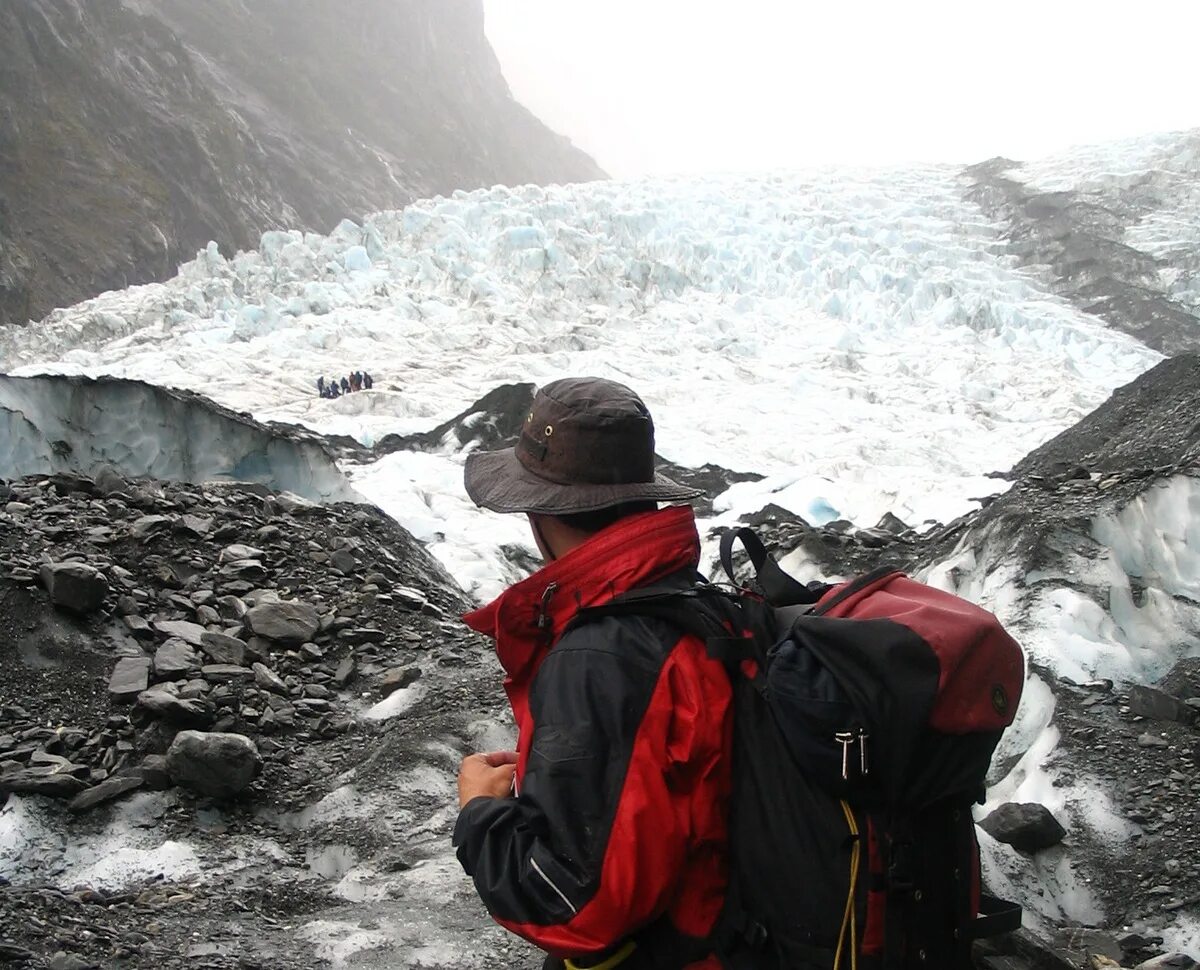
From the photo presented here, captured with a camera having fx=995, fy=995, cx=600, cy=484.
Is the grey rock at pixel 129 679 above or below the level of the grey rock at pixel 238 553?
below

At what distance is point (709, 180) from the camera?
101 ft

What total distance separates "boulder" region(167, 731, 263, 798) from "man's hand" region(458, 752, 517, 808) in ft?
7.50

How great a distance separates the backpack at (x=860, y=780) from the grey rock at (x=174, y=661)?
3199 mm

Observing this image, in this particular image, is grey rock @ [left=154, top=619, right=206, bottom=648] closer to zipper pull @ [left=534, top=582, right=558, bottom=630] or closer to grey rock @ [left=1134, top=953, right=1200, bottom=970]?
zipper pull @ [left=534, top=582, right=558, bottom=630]

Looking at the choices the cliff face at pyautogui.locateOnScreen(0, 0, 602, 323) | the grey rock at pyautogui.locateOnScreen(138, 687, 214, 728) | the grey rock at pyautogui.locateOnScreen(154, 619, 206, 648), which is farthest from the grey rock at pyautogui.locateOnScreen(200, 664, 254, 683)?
the cliff face at pyautogui.locateOnScreen(0, 0, 602, 323)

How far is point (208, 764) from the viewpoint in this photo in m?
3.42

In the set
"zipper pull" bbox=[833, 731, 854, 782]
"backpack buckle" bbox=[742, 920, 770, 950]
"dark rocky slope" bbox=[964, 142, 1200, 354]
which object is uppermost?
"dark rocky slope" bbox=[964, 142, 1200, 354]

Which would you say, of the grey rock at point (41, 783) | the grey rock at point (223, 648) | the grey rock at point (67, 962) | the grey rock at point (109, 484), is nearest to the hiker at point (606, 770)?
the grey rock at point (67, 962)

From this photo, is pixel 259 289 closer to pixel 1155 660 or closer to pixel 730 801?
pixel 1155 660

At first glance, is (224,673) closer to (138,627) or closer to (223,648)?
(223,648)

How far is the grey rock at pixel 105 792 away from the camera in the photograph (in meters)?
3.25

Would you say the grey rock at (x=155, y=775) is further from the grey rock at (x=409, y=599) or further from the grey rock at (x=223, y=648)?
the grey rock at (x=409, y=599)

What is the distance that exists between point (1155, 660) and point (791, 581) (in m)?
3.54

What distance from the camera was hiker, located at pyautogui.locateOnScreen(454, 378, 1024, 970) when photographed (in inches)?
46.9
